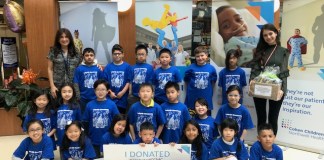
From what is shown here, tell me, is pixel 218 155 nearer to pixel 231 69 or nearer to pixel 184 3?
Answer: pixel 231 69

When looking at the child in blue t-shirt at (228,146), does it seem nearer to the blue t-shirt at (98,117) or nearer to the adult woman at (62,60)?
the blue t-shirt at (98,117)

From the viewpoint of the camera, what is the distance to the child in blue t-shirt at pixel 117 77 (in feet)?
11.3

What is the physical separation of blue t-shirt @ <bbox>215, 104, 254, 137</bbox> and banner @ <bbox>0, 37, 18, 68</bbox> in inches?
139

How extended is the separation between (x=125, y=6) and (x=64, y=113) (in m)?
1.82

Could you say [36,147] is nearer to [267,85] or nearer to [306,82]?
[267,85]

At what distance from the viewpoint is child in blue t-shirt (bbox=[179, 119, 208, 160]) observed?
2682mm

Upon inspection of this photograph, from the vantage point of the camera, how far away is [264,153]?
2.58 metres

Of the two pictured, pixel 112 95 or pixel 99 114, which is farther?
pixel 112 95

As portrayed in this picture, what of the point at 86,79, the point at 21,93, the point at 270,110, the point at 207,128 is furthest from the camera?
the point at 21,93

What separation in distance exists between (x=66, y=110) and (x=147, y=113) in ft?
2.65

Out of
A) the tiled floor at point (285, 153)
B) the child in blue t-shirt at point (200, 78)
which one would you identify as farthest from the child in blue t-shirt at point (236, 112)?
the tiled floor at point (285, 153)

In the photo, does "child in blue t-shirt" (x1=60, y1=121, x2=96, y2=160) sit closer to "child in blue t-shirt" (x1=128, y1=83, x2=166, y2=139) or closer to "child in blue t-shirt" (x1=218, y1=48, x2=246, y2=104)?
"child in blue t-shirt" (x1=128, y1=83, x2=166, y2=139)

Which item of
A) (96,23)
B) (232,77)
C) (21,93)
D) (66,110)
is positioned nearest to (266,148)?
(232,77)

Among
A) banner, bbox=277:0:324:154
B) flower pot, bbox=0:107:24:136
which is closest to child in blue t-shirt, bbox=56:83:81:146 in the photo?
flower pot, bbox=0:107:24:136
